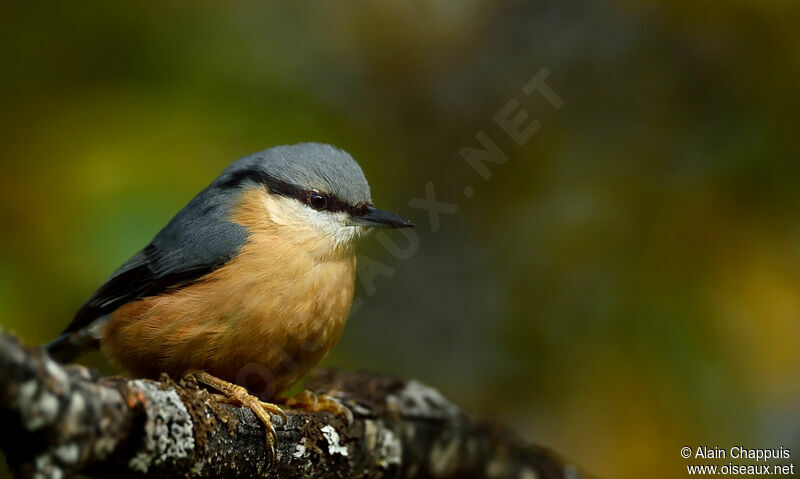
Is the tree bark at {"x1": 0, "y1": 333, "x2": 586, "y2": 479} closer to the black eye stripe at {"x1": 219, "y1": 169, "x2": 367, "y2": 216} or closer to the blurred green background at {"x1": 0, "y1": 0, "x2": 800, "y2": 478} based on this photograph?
the blurred green background at {"x1": 0, "y1": 0, "x2": 800, "y2": 478}

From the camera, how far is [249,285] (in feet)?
8.43

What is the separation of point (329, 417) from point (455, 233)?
2331 millimetres

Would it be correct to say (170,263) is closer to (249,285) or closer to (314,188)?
(249,285)

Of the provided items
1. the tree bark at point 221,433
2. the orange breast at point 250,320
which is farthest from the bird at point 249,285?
the tree bark at point 221,433

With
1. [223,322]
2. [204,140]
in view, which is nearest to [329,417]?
[223,322]

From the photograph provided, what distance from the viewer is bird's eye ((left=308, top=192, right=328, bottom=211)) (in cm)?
300

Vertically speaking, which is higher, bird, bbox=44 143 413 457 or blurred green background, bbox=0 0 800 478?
blurred green background, bbox=0 0 800 478

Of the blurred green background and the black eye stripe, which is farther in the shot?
the black eye stripe

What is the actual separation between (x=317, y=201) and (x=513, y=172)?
1.45 m

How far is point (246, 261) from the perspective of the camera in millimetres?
2652

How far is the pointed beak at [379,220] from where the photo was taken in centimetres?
293

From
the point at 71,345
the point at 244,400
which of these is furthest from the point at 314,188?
the point at 71,345

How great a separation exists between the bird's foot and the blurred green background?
553 millimetres

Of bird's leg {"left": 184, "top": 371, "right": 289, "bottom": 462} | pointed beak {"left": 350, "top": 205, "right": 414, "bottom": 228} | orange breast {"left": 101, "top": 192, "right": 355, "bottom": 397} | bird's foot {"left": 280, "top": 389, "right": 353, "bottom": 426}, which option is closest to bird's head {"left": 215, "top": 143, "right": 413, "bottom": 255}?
pointed beak {"left": 350, "top": 205, "right": 414, "bottom": 228}
